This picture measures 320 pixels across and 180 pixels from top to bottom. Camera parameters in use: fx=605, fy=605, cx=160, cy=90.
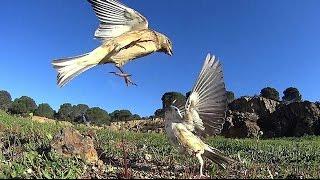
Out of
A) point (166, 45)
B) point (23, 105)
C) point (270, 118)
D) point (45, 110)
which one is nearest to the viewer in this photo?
point (166, 45)

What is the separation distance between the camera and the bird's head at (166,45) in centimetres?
811

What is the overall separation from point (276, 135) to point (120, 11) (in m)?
24.8

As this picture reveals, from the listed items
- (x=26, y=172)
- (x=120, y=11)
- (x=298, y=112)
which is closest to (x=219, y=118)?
(x=120, y=11)

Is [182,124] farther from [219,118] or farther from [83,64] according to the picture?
[83,64]

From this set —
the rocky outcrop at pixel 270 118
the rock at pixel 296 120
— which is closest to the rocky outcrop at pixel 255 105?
the rocky outcrop at pixel 270 118

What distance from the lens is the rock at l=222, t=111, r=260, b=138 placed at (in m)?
26.7

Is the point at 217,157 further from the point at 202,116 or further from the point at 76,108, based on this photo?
the point at 76,108

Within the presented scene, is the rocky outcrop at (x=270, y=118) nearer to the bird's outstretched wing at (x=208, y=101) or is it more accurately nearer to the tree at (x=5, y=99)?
the bird's outstretched wing at (x=208, y=101)

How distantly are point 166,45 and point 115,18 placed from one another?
0.87m

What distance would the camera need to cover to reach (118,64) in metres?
7.96

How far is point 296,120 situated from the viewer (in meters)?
31.0

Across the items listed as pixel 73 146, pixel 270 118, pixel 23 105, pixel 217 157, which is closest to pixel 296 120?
pixel 270 118

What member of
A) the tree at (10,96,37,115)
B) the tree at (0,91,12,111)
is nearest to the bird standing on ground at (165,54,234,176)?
the tree at (10,96,37,115)

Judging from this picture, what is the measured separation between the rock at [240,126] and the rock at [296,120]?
3007mm
